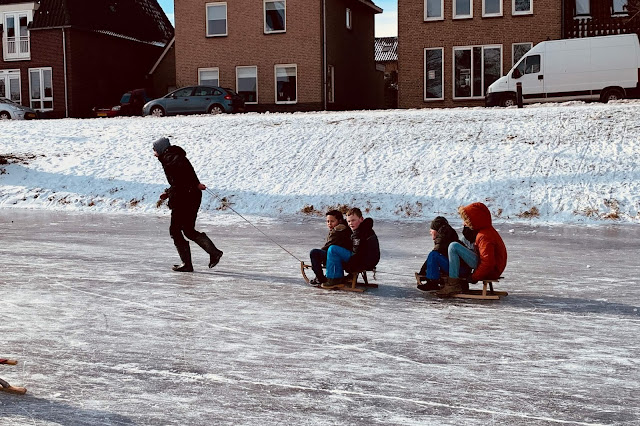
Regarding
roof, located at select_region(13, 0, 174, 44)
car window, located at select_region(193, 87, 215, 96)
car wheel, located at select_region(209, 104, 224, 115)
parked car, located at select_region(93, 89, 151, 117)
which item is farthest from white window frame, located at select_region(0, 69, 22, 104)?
car wheel, located at select_region(209, 104, 224, 115)

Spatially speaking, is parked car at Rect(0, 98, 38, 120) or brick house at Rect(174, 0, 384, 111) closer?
brick house at Rect(174, 0, 384, 111)

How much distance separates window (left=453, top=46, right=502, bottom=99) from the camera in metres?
35.7

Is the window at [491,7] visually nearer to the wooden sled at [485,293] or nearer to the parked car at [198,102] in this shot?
the parked car at [198,102]

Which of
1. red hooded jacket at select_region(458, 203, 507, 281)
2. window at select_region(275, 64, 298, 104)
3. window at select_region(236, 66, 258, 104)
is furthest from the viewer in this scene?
window at select_region(236, 66, 258, 104)

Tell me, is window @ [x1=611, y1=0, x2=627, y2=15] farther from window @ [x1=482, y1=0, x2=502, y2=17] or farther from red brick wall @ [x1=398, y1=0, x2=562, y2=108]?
window @ [x1=482, y1=0, x2=502, y2=17]

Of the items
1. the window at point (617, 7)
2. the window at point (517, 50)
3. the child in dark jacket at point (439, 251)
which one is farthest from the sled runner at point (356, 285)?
the window at point (617, 7)

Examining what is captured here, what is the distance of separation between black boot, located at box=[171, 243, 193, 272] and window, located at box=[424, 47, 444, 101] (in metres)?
27.0

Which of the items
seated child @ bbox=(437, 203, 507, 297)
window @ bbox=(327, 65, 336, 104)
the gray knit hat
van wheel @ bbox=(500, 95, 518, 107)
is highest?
window @ bbox=(327, 65, 336, 104)

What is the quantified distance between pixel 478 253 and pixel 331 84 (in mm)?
31121

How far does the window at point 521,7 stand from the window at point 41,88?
23457 millimetres

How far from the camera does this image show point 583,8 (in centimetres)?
3566

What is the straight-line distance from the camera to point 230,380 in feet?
19.1

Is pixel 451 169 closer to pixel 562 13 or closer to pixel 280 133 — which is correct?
pixel 280 133

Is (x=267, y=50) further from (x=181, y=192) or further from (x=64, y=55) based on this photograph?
(x=181, y=192)
